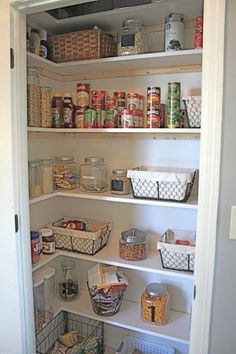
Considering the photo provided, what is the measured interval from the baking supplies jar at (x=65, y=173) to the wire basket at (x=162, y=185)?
455mm

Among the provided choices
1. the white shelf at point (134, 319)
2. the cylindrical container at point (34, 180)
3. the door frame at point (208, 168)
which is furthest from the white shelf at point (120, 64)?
the white shelf at point (134, 319)

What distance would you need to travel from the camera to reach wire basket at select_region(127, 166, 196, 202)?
4.79ft

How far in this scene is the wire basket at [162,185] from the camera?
1.46m

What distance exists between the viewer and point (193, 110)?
1.44 metres

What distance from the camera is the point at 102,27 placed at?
1.74 m

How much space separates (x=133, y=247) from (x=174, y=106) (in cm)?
82

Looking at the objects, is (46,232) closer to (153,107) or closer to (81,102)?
(81,102)

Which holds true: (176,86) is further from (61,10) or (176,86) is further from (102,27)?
(61,10)

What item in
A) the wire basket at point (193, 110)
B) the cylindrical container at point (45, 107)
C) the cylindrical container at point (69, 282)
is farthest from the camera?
the cylindrical container at point (69, 282)

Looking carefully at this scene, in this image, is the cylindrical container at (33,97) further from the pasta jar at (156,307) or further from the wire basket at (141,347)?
the wire basket at (141,347)

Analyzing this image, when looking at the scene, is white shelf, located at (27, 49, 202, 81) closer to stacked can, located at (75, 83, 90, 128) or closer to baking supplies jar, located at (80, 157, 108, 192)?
stacked can, located at (75, 83, 90, 128)

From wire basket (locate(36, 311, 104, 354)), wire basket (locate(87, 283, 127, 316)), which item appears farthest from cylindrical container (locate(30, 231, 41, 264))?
wire basket (locate(36, 311, 104, 354))

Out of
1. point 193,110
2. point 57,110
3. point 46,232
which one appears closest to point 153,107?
point 193,110

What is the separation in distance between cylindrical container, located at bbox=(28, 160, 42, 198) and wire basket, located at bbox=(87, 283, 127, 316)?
0.67 m
